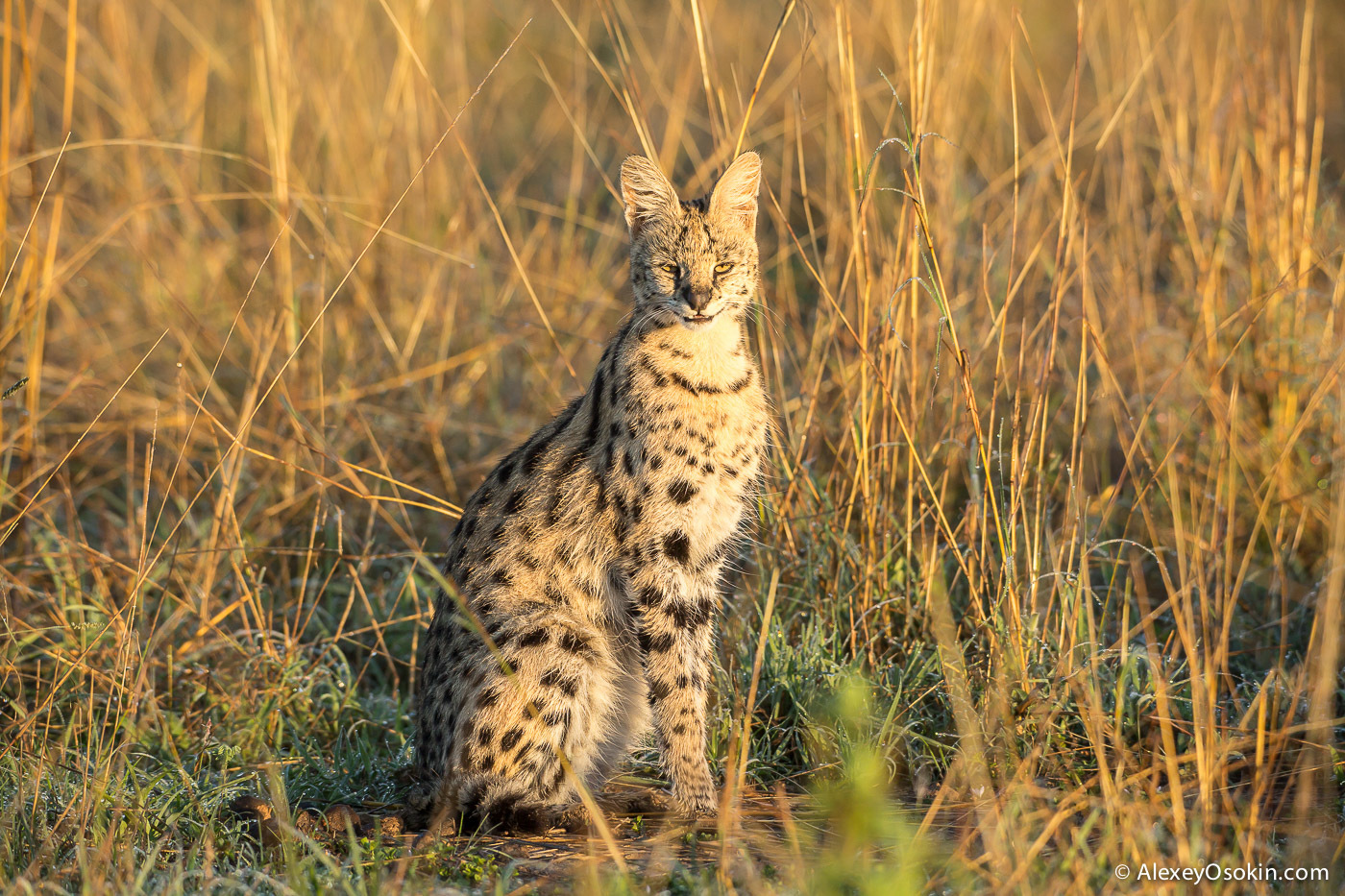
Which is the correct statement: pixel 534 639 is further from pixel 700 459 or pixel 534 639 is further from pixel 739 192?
pixel 739 192

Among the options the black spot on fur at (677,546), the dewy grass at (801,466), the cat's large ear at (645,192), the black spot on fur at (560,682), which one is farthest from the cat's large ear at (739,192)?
the black spot on fur at (560,682)

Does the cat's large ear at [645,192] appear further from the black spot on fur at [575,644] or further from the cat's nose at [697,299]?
the black spot on fur at [575,644]

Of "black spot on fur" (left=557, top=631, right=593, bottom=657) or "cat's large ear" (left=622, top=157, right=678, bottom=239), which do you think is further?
"cat's large ear" (left=622, top=157, right=678, bottom=239)

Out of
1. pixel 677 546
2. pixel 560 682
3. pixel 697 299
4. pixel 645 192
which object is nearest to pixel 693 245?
pixel 697 299

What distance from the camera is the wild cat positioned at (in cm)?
347

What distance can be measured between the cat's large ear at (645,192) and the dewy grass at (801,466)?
23cm

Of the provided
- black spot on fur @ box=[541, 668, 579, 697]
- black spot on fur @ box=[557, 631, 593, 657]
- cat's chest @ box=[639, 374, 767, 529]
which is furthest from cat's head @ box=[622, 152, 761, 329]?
black spot on fur @ box=[541, 668, 579, 697]

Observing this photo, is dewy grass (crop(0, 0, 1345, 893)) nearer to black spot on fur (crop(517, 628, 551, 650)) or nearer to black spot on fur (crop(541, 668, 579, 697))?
black spot on fur (crop(541, 668, 579, 697))

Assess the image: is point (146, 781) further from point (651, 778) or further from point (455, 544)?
point (651, 778)

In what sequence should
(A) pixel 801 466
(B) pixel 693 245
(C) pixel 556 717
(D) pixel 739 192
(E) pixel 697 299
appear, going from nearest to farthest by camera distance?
1. (C) pixel 556 717
2. (E) pixel 697 299
3. (B) pixel 693 245
4. (D) pixel 739 192
5. (A) pixel 801 466

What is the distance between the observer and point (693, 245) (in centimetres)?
370

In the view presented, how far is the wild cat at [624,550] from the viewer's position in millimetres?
3471

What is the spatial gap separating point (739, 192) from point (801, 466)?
94 centimetres

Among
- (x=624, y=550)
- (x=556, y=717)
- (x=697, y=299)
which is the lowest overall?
(x=556, y=717)
